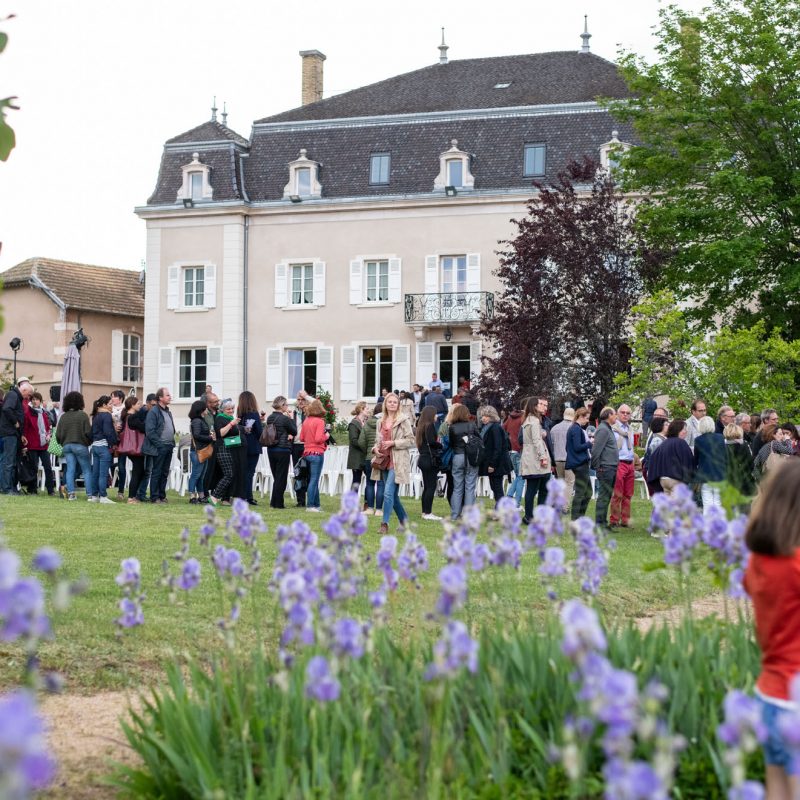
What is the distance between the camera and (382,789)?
4004 millimetres

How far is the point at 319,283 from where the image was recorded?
4231cm

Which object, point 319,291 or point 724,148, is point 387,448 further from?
point 319,291

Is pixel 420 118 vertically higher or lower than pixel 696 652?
higher

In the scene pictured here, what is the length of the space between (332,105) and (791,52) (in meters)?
20.0

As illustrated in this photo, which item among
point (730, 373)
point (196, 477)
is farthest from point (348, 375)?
point (196, 477)

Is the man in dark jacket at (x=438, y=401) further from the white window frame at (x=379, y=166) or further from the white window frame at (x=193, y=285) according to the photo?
the white window frame at (x=193, y=285)

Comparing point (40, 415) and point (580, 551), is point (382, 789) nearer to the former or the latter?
point (580, 551)

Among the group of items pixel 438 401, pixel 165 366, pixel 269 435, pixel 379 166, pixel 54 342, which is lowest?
pixel 269 435

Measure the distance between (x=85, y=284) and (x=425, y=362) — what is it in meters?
16.7

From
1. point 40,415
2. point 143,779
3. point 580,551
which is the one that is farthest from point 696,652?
point 40,415

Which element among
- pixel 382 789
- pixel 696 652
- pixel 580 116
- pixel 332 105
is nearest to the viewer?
pixel 382 789

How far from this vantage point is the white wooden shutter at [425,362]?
135ft

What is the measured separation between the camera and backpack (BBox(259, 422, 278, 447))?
1827 cm

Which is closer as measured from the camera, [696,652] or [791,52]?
[696,652]
